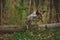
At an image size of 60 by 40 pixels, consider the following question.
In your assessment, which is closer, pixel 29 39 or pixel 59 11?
pixel 29 39

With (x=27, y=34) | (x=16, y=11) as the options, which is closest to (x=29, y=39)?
(x=27, y=34)

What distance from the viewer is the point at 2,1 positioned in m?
11.7

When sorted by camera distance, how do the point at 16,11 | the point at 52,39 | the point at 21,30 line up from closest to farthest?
1. the point at 52,39
2. the point at 21,30
3. the point at 16,11

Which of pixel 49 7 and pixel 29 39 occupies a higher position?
pixel 49 7

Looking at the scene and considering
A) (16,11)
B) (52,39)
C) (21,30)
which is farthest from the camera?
(16,11)

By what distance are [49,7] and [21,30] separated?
12.9 feet

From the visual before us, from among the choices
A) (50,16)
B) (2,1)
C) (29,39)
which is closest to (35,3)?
(50,16)

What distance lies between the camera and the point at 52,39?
25.7 feet

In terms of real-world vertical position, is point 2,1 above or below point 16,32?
above

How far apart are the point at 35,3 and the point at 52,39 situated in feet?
14.0

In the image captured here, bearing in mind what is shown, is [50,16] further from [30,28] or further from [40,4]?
[30,28]

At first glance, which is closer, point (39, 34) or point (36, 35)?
point (36, 35)

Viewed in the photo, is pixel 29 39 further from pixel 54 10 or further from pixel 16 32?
pixel 54 10

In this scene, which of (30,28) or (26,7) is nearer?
(30,28)
